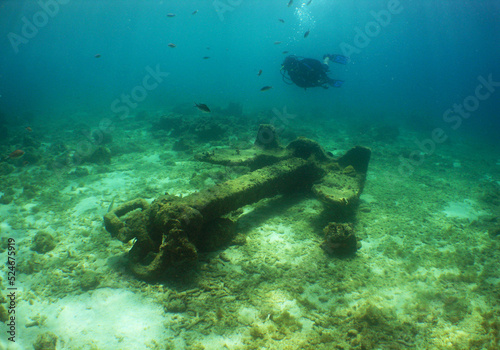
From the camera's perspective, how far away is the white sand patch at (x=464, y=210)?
665 cm

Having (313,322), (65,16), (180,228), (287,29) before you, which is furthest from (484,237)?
(287,29)

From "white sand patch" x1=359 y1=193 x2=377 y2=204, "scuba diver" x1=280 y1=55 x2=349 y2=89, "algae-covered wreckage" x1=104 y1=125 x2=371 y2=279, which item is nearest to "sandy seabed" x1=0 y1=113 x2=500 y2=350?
"white sand patch" x1=359 y1=193 x2=377 y2=204

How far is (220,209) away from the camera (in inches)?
175

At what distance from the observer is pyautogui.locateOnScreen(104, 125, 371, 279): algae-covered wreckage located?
3.73 meters

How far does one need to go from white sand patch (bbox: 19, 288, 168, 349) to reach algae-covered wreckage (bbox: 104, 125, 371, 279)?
19.0 inches

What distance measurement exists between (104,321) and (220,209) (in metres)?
2.41

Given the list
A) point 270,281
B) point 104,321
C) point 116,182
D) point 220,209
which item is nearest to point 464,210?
point 270,281

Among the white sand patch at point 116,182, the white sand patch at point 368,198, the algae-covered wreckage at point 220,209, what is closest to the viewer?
the algae-covered wreckage at point 220,209

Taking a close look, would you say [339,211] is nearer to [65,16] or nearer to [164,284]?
[164,284]

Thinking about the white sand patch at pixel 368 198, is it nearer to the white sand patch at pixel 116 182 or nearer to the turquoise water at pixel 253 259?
the turquoise water at pixel 253 259

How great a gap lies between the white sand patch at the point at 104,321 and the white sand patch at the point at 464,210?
8.01 m

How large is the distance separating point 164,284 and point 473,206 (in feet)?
31.2

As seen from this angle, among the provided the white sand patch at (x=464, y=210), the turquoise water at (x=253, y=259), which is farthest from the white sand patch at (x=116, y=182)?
the white sand patch at (x=464, y=210)

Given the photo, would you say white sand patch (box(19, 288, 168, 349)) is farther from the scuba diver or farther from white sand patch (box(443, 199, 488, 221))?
the scuba diver
